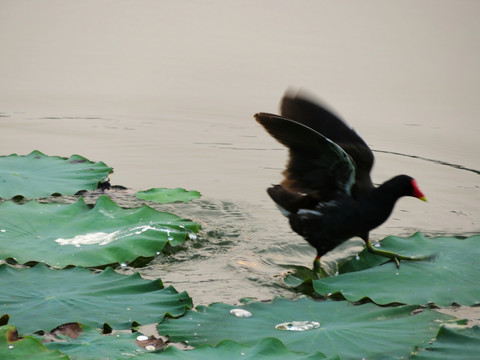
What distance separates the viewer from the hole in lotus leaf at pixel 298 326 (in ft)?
8.02

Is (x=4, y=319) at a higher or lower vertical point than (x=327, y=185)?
lower

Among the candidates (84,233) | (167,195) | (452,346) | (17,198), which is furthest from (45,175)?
(452,346)

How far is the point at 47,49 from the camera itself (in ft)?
24.8

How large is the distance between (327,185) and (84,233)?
3.64ft

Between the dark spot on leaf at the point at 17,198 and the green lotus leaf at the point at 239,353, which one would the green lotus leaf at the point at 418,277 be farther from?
the dark spot on leaf at the point at 17,198

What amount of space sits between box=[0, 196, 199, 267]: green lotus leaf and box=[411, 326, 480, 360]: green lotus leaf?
1.37m

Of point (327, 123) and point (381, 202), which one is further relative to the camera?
point (327, 123)

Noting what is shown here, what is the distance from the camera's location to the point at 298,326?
8.07 feet

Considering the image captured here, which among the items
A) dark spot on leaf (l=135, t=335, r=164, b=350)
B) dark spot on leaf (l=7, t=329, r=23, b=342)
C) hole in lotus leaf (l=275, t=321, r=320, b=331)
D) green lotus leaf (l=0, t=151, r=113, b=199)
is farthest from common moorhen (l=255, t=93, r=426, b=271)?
dark spot on leaf (l=7, t=329, r=23, b=342)

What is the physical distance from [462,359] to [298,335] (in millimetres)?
527

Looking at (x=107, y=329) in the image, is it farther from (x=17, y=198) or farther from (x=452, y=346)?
(x=17, y=198)

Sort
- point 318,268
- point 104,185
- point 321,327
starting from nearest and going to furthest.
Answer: point 321,327 < point 318,268 < point 104,185

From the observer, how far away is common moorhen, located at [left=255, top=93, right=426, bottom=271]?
121 inches

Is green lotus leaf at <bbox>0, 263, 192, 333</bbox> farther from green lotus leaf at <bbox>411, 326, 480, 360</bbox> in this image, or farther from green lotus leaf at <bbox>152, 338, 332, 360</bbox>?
green lotus leaf at <bbox>411, 326, 480, 360</bbox>
